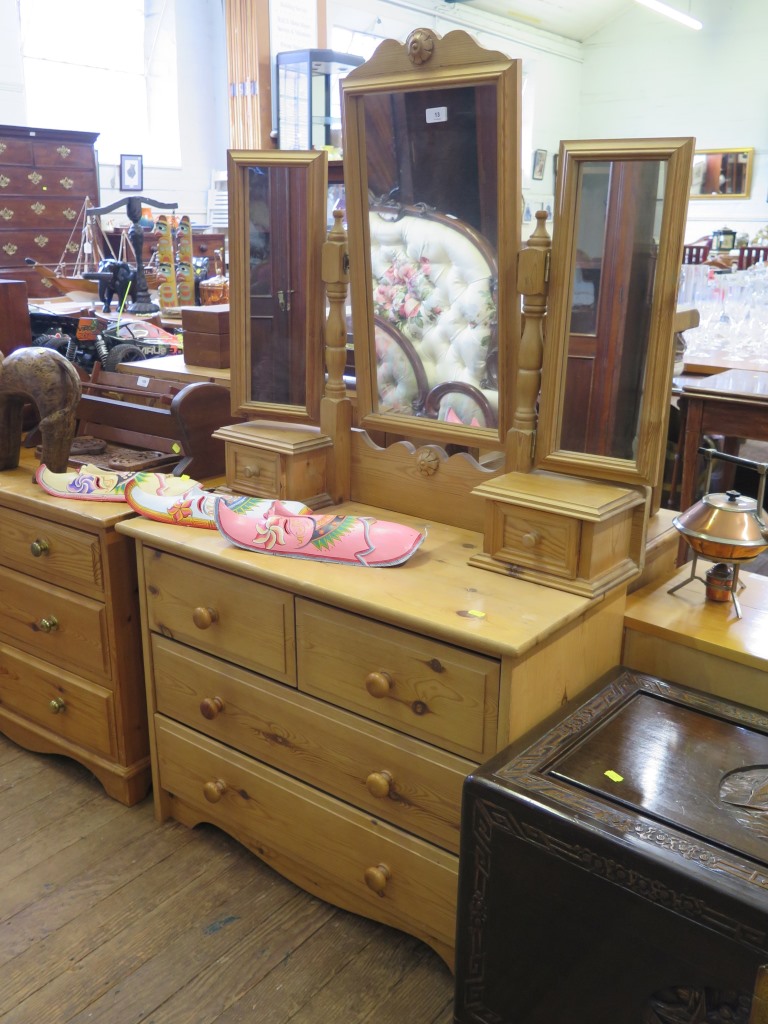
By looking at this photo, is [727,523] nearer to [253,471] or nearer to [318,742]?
[318,742]

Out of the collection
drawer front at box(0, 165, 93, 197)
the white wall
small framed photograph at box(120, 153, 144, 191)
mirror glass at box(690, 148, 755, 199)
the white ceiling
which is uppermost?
the white ceiling

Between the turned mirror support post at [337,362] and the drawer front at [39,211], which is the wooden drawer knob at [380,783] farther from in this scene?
the drawer front at [39,211]

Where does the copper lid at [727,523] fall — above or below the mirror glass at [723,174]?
below

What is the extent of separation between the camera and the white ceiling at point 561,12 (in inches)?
425

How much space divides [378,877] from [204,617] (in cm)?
61

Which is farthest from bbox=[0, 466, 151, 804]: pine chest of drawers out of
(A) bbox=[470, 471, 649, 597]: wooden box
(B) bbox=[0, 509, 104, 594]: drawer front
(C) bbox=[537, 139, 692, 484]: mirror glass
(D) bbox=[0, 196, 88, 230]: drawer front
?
(D) bbox=[0, 196, 88, 230]: drawer front

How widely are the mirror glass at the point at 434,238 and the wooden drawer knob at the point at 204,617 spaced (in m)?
0.53

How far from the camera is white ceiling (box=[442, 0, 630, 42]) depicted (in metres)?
10.8

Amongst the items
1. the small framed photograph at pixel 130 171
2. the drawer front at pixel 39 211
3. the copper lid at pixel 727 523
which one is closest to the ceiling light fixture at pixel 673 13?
the small framed photograph at pixel 130 171

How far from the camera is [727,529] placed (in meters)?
1.65

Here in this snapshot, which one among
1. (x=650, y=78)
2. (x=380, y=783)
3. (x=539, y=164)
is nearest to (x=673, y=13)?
(x=650, y=78)

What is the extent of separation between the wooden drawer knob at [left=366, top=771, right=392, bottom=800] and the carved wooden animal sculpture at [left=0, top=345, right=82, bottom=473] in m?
1.13

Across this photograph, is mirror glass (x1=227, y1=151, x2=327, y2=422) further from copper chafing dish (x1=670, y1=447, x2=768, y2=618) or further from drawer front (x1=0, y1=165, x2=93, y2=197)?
drawer front (x1=0, y1=165, x2=93, y2=197)

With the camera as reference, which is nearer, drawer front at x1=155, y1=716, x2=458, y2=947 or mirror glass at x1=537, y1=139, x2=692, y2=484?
mirror glass at x1=537, y1=139, x2=692, y2=484
